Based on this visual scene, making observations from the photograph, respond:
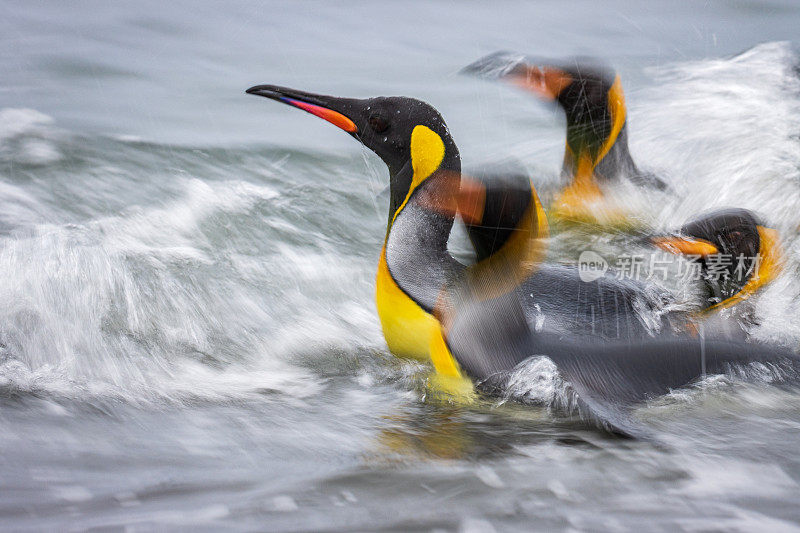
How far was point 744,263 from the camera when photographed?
2.73 m

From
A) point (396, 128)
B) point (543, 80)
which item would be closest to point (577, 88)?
point (543, 80)

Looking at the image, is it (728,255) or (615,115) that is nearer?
(728,255)

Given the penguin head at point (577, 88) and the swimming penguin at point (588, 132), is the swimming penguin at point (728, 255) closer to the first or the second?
the swimming penguin at point (588, 132)

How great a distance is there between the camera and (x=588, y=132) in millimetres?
3812

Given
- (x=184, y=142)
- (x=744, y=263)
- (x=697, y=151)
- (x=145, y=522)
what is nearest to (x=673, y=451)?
(x=744, y=263)

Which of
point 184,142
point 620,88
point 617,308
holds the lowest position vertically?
point 617,308

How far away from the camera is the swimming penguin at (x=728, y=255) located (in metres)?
2.70

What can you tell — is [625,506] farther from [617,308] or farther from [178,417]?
[178,417]

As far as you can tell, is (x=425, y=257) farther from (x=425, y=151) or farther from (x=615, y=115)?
(x=615, y=115)

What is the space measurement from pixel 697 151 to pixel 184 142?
325cm

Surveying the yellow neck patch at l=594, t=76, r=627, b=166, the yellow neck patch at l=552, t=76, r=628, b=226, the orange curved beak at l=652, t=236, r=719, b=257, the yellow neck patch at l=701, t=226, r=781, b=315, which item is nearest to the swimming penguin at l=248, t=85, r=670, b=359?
the orange curved beak at l=652, t=236, r=719, b=257

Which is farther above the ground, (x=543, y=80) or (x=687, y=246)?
(x=543, y=80)

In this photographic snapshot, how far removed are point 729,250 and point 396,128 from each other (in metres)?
1.24

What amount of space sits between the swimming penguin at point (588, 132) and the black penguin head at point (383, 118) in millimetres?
1324
